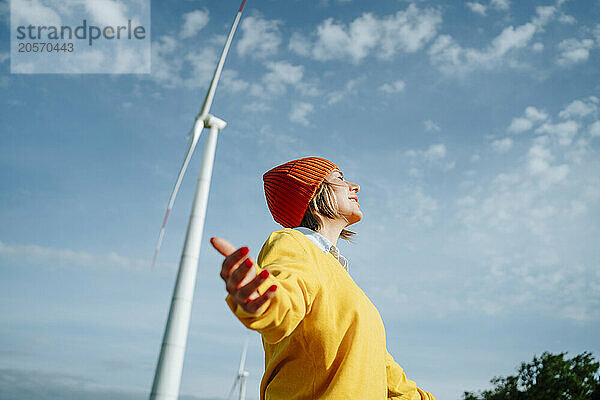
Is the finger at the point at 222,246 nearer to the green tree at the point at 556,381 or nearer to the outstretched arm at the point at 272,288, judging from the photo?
the outstretched arm at the point at 272,288

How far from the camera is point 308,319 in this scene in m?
2.44

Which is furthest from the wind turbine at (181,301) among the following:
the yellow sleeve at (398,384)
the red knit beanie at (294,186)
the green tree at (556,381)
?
the green tree at (556,381)

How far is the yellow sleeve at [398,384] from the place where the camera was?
3.30 metres

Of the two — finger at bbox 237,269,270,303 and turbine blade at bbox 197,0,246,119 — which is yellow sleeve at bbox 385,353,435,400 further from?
turbine blade at bbox 197,0,246,119

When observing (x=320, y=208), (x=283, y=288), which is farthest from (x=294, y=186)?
(x=283, y=288)

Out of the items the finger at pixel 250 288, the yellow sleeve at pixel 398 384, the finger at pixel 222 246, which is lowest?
the yellow sleeve at pixel 398 384

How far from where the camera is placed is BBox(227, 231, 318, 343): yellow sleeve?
5.54 ft

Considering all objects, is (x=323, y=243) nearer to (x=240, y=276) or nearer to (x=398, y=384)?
(x=398, y=384)

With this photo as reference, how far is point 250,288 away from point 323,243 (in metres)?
1.53

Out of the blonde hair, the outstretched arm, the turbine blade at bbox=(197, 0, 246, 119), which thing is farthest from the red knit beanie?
the turbine blade at bbox=(197, 0, 246, 119)

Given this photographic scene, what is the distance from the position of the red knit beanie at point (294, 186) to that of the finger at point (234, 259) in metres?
1.91

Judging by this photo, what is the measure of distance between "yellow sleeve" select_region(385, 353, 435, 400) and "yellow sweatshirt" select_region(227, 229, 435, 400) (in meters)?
0.68

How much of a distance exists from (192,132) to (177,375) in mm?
5274

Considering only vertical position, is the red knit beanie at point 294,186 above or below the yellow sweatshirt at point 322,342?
above
